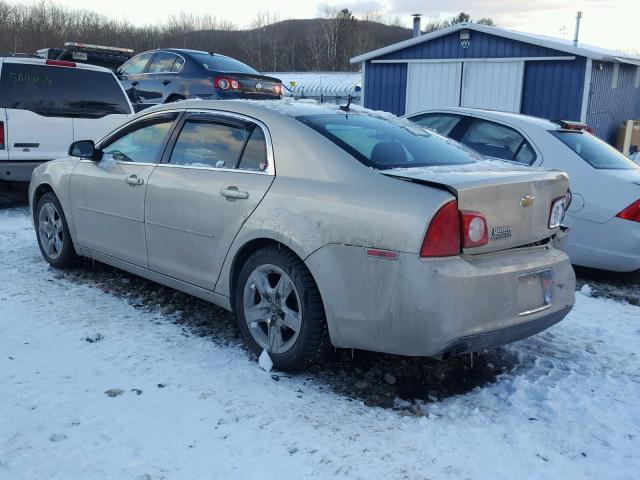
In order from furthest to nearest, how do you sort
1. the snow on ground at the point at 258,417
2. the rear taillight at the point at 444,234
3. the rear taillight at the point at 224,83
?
1. the rear taillight at the point at 224,83
2. the rear taillight at the point at 444,234
3. the snow on ground at the point at 258,417

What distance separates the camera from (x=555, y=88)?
49.0 feet

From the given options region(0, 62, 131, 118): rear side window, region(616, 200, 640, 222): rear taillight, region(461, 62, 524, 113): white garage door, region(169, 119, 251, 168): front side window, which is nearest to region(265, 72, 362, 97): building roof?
region(461, 62, 524, 113): white garage door

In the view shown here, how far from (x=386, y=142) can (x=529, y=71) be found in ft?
42.2

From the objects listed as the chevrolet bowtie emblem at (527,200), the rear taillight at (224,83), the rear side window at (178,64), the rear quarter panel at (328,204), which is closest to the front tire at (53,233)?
the rear quarter panel at (328,204)

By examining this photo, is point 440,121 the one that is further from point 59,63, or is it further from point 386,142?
point 59,63

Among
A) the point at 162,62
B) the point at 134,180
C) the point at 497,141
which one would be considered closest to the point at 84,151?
the point at 134,180

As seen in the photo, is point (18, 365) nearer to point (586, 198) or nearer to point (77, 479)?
point (77, 479)

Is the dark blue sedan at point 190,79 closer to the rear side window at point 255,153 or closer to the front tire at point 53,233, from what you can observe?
the front tire at point 53,233

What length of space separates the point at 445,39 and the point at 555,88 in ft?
11.0

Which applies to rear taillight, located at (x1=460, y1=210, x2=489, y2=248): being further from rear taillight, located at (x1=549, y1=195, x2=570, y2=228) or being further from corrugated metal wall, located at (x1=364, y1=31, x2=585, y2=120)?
corrugated metal wall, located at (x1=364, y1=31, x2=585, y2=120)

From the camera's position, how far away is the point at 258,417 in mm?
3088

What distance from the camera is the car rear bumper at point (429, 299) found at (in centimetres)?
295

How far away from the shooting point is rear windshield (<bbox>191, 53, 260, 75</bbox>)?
11.4m

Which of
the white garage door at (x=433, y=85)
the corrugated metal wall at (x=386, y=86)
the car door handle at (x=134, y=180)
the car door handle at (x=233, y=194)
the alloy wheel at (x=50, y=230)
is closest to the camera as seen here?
the car door handle at (x=233, y=194)
